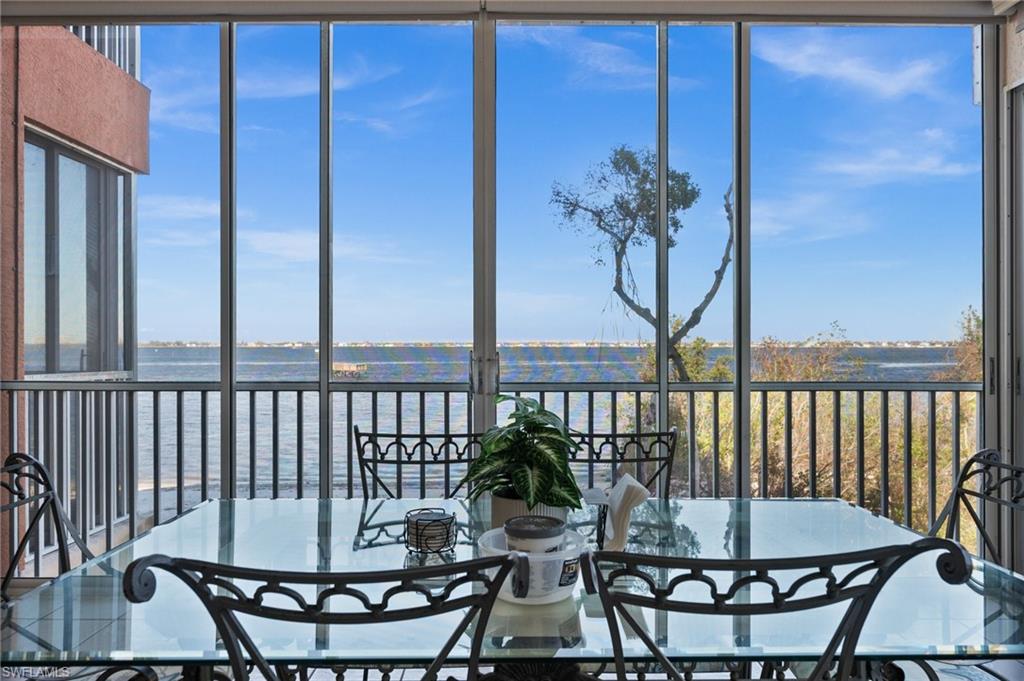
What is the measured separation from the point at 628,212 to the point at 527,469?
7.23 feet

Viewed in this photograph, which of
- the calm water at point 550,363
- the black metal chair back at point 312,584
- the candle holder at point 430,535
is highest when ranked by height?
the calm water at point 550,363

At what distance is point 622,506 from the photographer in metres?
1.54

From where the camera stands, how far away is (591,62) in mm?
4383

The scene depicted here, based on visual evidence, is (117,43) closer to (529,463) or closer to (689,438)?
(529,463)

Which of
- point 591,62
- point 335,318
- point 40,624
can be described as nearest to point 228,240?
point 335,318

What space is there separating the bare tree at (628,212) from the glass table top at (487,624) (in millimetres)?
1758

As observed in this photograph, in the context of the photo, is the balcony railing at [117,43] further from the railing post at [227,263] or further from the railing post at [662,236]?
the railing post at [662,236]

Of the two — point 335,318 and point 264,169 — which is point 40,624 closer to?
point 335,318

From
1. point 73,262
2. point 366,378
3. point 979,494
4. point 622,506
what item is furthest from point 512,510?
point 73,262

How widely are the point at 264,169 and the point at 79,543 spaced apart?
4.09 metres

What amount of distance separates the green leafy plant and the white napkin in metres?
0.09

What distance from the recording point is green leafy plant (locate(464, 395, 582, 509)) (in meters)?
1.53

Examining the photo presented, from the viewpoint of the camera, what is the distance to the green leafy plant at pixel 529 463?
1532 millimetres

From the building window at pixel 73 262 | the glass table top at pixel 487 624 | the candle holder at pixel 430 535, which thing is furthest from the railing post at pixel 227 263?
the candle holder at pixel 430 535
